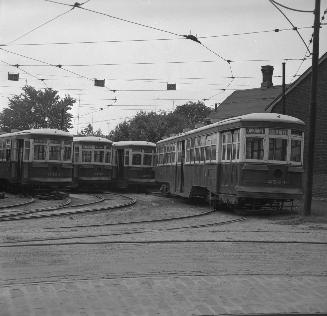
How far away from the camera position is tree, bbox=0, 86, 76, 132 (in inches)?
3314

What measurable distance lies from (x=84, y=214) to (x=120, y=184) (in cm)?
1728

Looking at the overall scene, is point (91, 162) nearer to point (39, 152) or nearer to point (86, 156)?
point (86, 156)

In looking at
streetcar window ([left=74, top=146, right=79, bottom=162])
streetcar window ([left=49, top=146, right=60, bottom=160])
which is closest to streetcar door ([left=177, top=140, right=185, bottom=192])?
streetcar window ([left=49, top=146, right=60, bottom=160])

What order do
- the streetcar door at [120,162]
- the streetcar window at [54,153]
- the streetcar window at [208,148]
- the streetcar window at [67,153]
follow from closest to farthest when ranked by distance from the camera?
the streetcar window at [208,148] → the streetcar window at [54,153] → the streetcar window at [67,153] → the streetcar door at [120,162]

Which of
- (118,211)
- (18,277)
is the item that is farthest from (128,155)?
(18,277)

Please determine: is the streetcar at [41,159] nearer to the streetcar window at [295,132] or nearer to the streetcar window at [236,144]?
the streetcar window at [236,144]

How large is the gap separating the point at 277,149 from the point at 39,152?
1209 centimetres

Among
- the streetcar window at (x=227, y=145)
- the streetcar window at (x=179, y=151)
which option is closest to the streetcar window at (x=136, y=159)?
the streetcar window at (x=179, y=151)

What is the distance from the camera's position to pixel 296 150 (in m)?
17.3

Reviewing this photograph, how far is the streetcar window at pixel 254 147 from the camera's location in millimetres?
16875

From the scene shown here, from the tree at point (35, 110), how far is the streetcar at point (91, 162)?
52470mm

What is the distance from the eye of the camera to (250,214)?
1781 cm

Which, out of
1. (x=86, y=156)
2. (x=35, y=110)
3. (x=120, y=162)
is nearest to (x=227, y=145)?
(x=86, y=156)

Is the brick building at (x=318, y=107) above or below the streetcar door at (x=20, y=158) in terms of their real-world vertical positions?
above
